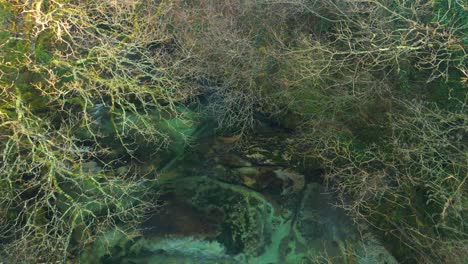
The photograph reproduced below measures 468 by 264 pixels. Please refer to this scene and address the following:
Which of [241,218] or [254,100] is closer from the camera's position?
[241,218]

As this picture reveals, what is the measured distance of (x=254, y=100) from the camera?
10211 mm

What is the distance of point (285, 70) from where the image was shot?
31.0 feet

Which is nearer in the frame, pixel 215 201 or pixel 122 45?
pixel 122 45

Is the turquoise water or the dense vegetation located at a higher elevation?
the dense vegetation

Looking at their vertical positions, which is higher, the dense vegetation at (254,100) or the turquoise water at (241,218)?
the dense vegetation at (254,100)

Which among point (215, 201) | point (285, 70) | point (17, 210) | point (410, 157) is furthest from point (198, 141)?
point (410, 157)

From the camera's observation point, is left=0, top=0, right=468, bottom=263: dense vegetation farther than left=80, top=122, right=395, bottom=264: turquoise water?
No

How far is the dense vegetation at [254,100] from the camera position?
7.45 meters

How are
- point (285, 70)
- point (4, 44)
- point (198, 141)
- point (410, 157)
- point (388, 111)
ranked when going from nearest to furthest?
point (4, 44)
point (410, 157)
point (388, 111)
point (285, 70)
point (198, 141)

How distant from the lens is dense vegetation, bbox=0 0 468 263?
745cm

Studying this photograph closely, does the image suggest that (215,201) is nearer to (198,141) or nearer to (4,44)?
(198,141)

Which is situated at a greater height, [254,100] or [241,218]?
[254,100]

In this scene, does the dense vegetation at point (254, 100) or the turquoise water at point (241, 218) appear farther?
the turquoise water at point (241, 218)

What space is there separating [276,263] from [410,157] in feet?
10.6
